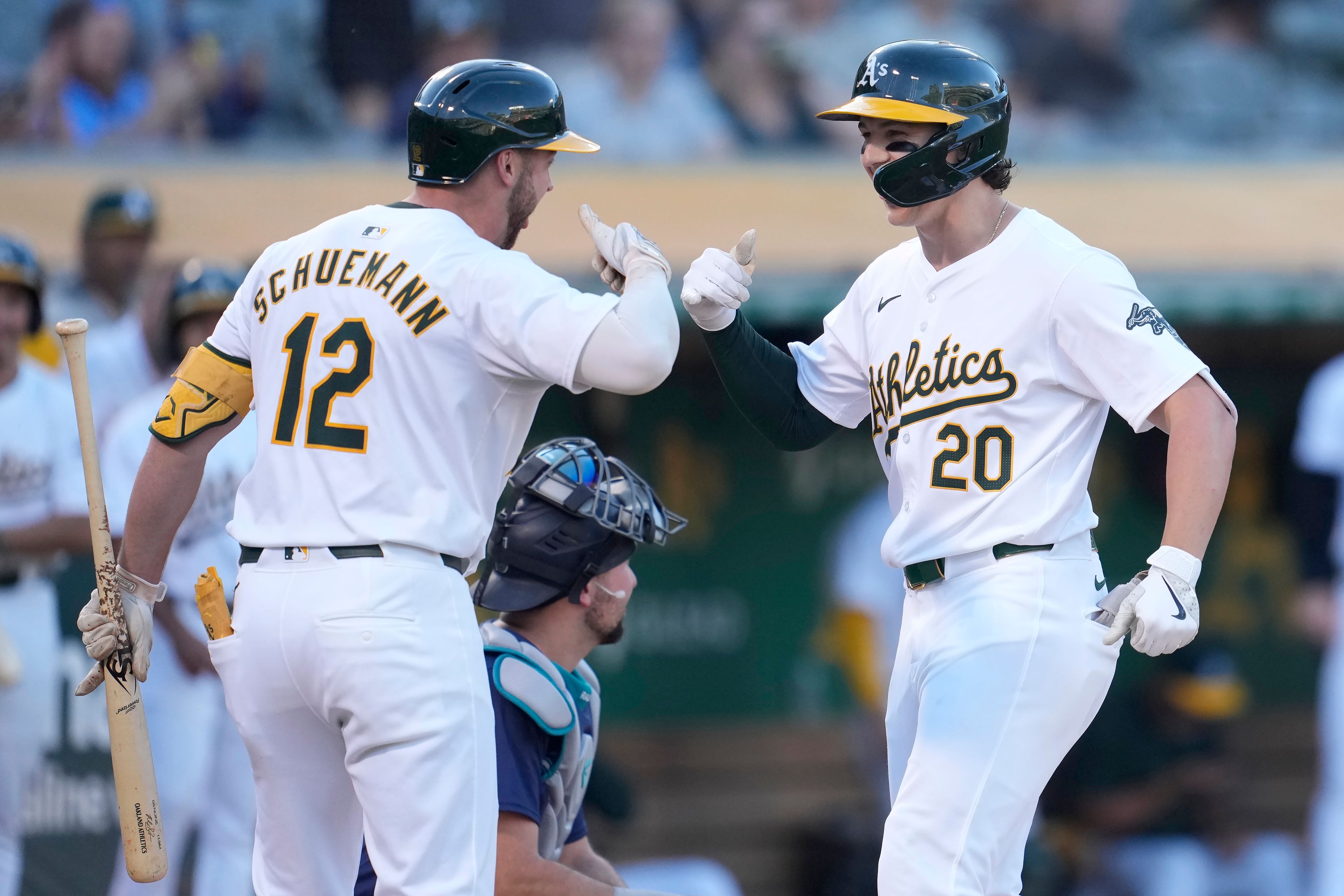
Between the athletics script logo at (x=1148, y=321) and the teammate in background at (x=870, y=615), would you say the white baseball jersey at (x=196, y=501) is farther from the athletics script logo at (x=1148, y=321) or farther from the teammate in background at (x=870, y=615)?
the teammate in background at (x=870, y=615)

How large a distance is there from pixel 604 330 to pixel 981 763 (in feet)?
3.15

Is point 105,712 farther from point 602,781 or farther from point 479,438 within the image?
point 479,438

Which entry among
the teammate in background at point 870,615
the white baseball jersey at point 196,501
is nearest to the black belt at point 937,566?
the white baseball jersey at point 196,501

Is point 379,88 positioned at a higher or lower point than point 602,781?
higher

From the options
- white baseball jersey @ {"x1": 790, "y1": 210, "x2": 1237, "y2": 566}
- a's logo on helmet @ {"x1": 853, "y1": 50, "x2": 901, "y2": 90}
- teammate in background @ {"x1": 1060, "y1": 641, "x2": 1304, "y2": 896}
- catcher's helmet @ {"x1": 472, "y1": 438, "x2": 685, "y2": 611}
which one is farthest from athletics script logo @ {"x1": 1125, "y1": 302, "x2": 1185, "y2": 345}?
teammate in background @ {"x1": 1060, "y1": 641, "x2": 1304, "y2": 896}

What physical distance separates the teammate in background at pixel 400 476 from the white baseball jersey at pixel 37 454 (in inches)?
71.5

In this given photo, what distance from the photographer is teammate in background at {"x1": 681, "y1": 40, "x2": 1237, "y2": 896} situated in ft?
8.75

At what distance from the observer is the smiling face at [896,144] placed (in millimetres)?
2861

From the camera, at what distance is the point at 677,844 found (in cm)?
691

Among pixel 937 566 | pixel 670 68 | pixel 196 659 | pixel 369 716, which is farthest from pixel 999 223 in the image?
pixel 670 68

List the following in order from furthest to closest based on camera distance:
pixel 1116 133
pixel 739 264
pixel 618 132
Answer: pixel 1116 133, pixel 618 132, pixel 739 264

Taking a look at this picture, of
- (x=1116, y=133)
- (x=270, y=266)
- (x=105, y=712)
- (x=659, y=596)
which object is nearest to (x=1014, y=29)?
(x=1116, y=133)

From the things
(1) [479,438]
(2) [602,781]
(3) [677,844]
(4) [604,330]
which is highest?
(4) [604,330]

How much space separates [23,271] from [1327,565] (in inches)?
168
